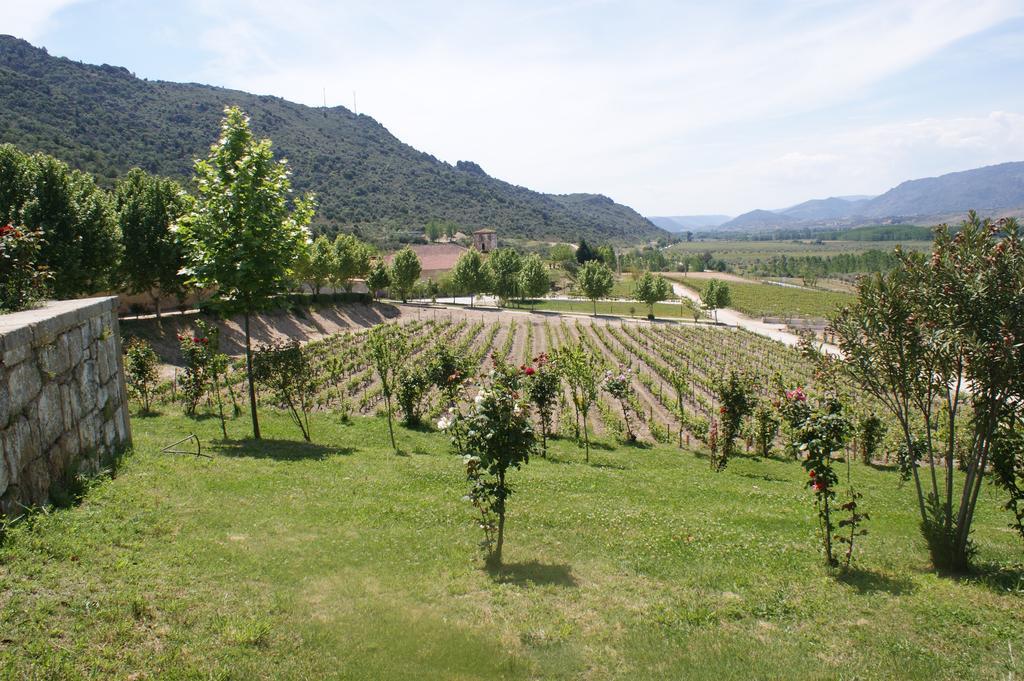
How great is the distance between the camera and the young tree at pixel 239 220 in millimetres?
11742

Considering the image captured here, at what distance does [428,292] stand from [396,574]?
69.2 m

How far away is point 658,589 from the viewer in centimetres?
681

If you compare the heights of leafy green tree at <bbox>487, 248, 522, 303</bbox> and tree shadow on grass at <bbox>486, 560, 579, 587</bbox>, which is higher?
leafy green tree at <bbox>487, 248, 522, 303</bbox>

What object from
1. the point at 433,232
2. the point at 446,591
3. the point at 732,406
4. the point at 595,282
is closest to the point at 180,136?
the point at 433,232

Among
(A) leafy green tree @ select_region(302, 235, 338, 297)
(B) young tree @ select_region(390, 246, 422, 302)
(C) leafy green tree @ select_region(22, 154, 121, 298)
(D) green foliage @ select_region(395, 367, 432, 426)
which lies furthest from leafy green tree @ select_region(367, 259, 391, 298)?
(D) green foliage @ select_region(395, 367, 432, 426)

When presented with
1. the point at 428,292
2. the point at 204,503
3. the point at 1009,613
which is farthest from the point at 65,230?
the point at 428,292

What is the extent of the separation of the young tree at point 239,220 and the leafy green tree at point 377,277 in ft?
164

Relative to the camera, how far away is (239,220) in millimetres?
11844

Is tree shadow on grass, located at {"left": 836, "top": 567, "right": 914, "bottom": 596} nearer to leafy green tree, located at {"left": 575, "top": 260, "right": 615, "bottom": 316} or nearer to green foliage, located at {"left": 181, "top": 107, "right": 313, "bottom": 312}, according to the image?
green foliage, located at {"left": 181, "top": 107, "right": 313, "bottom": 312}

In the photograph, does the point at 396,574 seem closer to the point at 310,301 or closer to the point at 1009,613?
→ the point at 1009,613

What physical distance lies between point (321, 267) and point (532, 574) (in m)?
49.1

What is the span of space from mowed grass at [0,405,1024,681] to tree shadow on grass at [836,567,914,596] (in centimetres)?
4

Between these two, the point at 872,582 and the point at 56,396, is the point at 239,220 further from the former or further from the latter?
the point at 872,582

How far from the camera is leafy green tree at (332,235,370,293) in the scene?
56656 millimetres
